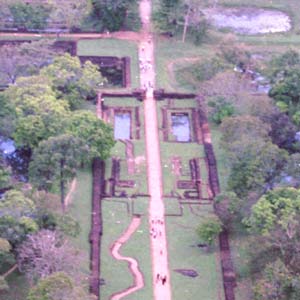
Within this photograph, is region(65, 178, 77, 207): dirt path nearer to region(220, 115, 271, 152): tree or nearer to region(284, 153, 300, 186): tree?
region(220, 115, 271, 152): tree

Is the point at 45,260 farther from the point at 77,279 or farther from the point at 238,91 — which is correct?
the point at 238,91

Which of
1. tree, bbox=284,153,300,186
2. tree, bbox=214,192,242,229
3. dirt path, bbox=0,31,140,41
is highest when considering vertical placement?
dirt path, bbox=0,31,140,41

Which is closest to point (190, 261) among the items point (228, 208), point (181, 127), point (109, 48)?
point (228, 208)

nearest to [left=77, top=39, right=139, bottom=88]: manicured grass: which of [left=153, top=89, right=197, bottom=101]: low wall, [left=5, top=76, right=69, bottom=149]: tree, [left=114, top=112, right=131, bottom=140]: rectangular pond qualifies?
[left=153, top=89, right=197, bottom=101]: low wall

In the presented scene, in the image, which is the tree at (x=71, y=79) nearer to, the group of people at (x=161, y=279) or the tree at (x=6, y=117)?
the tree at (x=6, y=117)

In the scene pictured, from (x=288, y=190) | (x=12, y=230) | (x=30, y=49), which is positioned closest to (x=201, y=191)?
(x=288, y=190)

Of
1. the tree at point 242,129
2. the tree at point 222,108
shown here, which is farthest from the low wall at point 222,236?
the tree at point 242,129

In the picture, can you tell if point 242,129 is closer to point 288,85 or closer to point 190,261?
point 288,85
